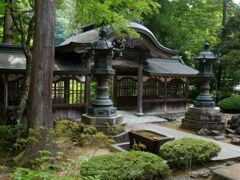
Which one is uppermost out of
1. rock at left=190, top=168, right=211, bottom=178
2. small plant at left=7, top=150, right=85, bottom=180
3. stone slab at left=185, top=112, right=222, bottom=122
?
small plant at left=7, top=150, right=85, bottom=180

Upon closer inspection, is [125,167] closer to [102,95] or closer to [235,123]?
[102,95]

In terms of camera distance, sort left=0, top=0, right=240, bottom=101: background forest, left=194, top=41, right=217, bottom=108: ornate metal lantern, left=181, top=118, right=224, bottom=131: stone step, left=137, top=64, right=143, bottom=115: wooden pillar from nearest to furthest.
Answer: left=181, top=118, right=224, bottom=131: stone step
left=194, top=41, right=217, bottom=108: ornate metal lantern
left=137, top=64, right=143, bottom=115: wooden pillar
left=0, top=0, right=240, bottom=101: background forest

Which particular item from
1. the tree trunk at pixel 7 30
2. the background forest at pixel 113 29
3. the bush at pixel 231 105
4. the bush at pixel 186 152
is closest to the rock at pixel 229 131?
the background forest at pixel 113 29

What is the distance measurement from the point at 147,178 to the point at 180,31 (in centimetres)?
1622

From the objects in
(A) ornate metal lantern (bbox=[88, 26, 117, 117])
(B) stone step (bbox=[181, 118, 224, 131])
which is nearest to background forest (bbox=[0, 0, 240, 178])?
(A) ornate metal lantern (bbox=[88, 26, 117, 117])

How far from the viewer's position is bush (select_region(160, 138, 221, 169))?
579 centimetres

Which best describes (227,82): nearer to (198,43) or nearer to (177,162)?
(198,43)

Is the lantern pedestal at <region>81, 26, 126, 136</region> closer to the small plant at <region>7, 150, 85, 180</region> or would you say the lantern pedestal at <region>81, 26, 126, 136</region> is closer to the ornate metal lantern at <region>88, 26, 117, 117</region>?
the ornate metal lantern at <region>88, 26, 117, 117</region>

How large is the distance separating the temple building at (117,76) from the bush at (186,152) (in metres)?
4.82

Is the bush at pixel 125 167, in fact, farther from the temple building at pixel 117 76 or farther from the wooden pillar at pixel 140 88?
the wooden pillar at pixel 140 88

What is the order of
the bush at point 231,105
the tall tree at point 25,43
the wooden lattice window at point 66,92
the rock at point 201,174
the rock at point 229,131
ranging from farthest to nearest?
the bush at point 231,105 → the wooden lattice window at point 66,92 → the rock at point 229,131 → the tall tree at point 25,43 → the rock at point 201,174

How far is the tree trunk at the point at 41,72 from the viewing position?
213 inches

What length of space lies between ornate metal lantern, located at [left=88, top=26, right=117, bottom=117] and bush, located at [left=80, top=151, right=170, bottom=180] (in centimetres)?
353

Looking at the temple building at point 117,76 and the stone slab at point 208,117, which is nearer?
the temple building at point 117,76
